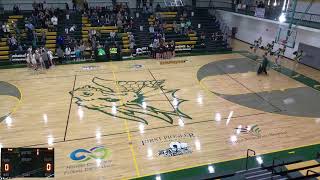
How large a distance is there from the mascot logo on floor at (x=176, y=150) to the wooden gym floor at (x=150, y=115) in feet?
0.37

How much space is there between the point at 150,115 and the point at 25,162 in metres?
6.73

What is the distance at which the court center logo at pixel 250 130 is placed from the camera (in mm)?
10516

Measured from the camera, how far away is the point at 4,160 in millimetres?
5703

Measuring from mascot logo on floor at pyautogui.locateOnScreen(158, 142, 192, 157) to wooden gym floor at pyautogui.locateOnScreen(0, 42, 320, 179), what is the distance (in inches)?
4.5

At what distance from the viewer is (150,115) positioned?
12039mm

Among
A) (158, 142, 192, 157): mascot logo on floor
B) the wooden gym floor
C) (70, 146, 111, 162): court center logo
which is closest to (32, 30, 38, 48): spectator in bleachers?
the wooden gym floor

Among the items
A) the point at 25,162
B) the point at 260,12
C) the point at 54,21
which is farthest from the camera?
the point at 54,21

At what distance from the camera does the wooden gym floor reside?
30.2ft

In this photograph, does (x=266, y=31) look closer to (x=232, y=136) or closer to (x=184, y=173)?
(x=232, y=136)

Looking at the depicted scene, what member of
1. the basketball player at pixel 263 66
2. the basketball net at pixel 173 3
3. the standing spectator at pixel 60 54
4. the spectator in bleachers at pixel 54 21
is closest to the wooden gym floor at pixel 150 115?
the basketball player at pixel 263 66

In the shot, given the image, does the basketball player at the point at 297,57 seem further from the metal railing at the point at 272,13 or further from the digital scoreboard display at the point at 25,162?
the digital scoreboard display at the point at 25,162

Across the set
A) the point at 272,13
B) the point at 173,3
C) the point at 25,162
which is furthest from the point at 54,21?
the point at 25,162

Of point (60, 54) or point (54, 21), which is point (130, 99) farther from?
point (54, 21)

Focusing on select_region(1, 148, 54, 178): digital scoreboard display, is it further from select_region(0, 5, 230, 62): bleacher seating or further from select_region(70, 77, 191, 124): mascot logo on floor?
select_region(0, 5, 230, 62): bleacher seating
